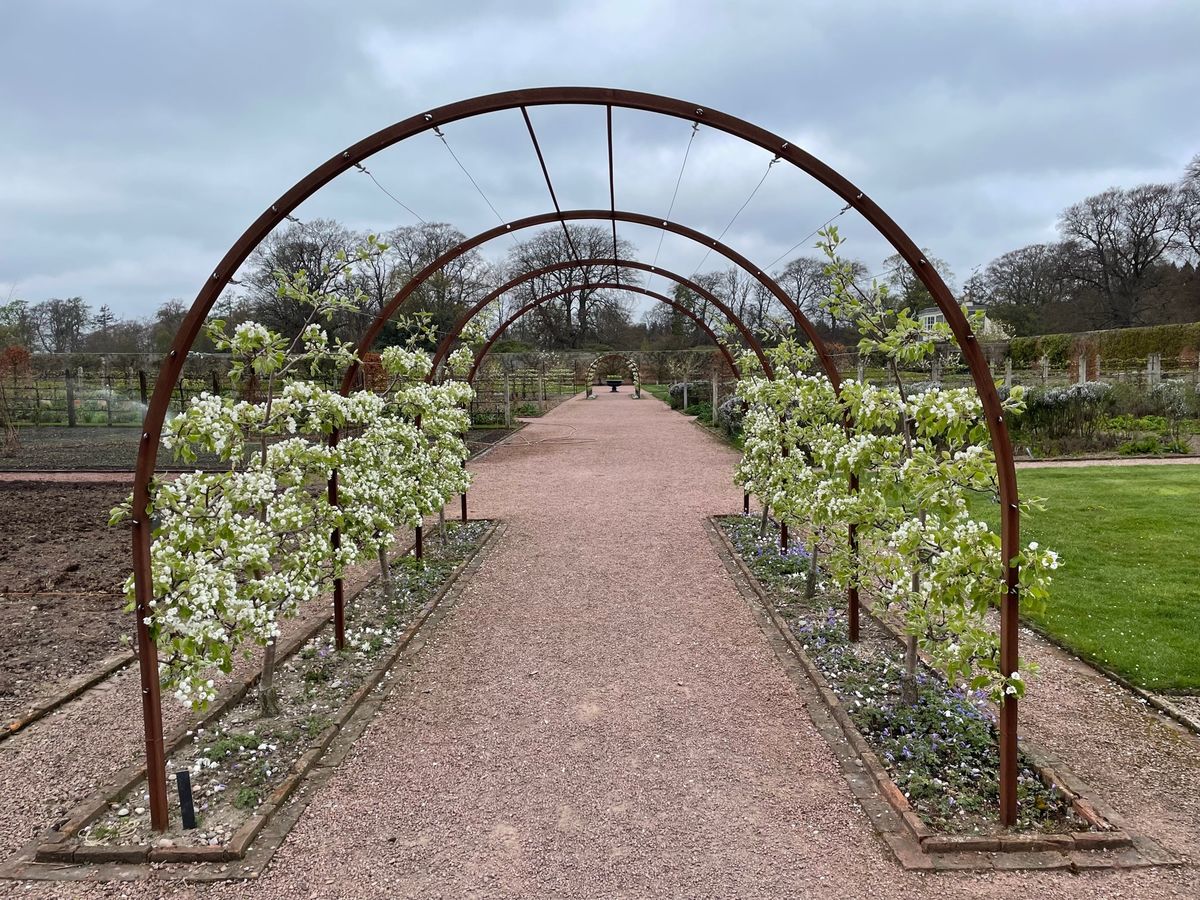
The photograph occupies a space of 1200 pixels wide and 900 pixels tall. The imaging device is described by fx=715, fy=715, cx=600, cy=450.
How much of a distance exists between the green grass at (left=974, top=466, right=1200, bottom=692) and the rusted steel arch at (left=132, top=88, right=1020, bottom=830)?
251cm

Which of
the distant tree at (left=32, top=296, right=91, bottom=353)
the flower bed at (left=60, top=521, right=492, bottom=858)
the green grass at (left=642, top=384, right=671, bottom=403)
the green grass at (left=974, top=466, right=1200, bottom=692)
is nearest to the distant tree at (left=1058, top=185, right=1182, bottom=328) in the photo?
the green grass at (left=642, top=384, right=671, bottom=403)

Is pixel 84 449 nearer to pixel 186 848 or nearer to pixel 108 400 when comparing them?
pixel 108 400

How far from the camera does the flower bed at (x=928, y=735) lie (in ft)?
11.2

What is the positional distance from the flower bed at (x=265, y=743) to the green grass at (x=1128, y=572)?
5260mm

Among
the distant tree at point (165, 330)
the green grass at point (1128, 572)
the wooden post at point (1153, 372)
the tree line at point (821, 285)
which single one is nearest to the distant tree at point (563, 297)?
the tree line at point (821, 285)

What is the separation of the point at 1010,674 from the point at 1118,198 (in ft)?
175

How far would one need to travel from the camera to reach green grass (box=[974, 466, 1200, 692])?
205 inches

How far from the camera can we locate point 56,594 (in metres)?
6.75

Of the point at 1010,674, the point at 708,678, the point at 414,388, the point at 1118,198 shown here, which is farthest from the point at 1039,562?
the point at 1118,198

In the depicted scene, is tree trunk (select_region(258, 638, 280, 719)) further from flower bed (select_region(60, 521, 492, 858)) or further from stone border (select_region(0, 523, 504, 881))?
stone border (select_region(0, 523, 504, 881))

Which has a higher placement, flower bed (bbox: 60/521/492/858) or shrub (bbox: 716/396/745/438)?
shrub (bbox: 716/396/745/438)

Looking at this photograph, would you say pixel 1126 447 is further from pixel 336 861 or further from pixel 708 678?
pixel 336 861

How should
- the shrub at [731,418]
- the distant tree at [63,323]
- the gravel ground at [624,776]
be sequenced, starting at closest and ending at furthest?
the gravel ground at [624,776] < the shrub at [731,418] < the distant tree at [63,323]

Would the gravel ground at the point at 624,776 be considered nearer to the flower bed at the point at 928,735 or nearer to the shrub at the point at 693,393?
the flower bed at the point at 928,735
